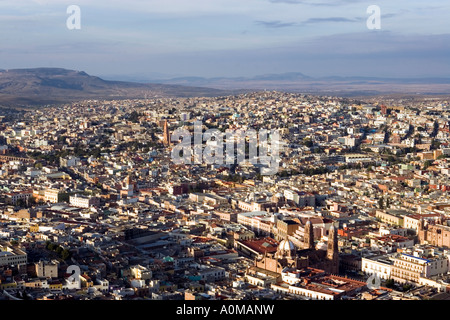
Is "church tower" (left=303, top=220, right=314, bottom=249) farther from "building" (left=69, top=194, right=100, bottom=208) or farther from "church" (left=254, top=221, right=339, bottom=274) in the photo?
"building" (left=69, top=194, right=100, bottom=208)

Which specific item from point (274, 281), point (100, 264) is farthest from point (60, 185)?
point (274, 281)

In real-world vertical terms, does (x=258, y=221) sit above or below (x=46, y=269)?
below

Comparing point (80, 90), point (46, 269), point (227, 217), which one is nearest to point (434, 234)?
point (227, 217)

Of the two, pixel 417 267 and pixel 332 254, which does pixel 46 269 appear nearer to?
pixel 332 254

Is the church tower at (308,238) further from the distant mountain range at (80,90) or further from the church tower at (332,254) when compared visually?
the distant mountain range at (80,90)

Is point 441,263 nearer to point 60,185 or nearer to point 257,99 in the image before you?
point 60,185

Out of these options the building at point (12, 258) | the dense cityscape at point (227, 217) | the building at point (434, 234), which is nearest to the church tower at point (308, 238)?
the dense cityscape at point (227, 217)
